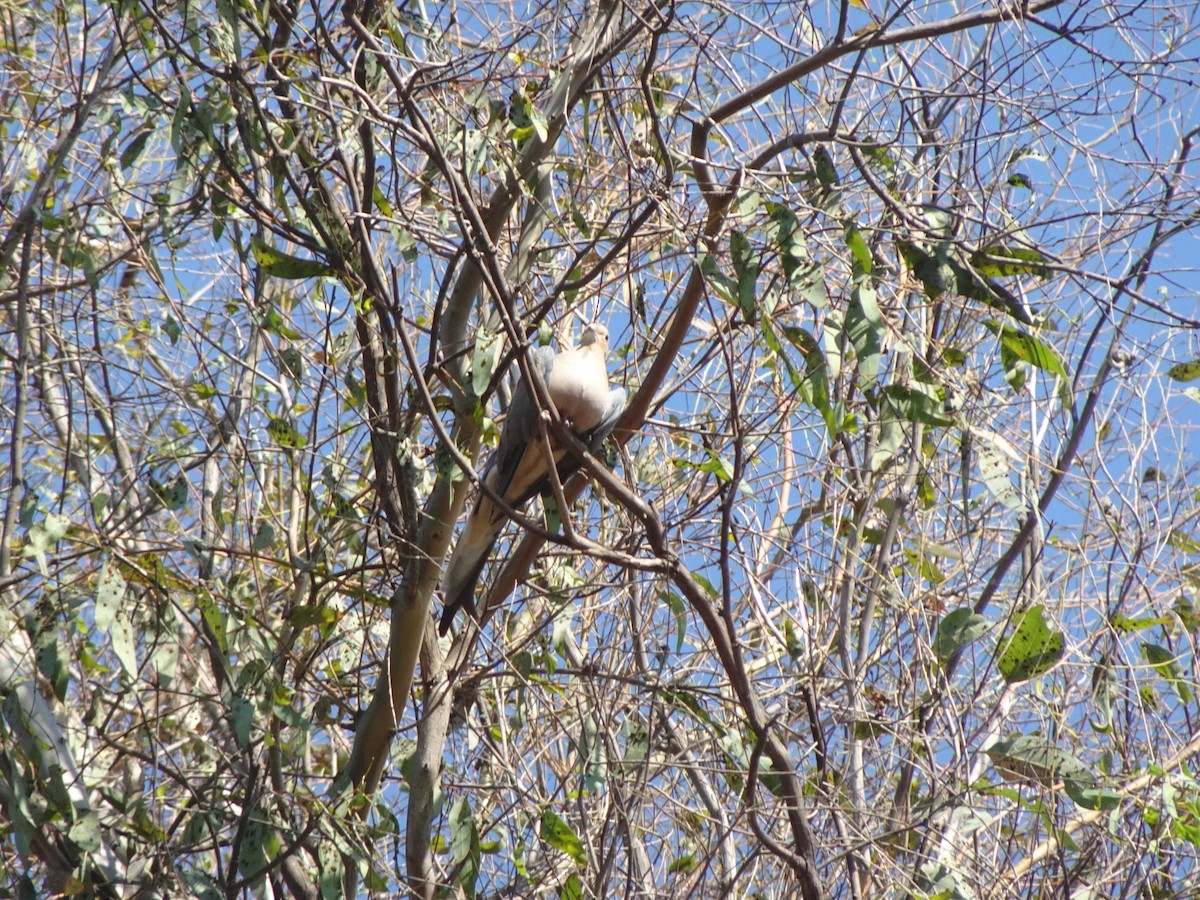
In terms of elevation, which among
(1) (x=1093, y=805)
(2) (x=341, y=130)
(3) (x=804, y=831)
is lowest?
(3) (x=804, y=831)

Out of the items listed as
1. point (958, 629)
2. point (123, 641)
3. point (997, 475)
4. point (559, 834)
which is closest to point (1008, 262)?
point (997, 475)

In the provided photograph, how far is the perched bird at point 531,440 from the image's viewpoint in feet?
12.5

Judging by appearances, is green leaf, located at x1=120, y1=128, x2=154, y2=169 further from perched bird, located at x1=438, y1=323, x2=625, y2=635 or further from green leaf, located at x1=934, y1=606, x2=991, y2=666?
green leaf, located at x1=934, y1=606, x2=991, y2=666

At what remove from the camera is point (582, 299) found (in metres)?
4.41

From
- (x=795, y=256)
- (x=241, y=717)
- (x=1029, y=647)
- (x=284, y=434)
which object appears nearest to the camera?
(x=795, y=256)

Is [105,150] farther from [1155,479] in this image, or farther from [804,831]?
[1155,479]

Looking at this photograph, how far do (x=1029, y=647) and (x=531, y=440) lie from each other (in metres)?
1.62

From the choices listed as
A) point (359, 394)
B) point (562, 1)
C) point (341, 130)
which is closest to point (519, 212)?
point (562, 1)

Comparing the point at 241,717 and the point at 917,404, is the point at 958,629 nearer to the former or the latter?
the point at 917,404

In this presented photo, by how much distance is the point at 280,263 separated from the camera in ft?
10.7

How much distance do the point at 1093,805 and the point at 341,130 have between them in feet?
8.74

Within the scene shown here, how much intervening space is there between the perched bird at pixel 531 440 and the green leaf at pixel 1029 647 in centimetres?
143

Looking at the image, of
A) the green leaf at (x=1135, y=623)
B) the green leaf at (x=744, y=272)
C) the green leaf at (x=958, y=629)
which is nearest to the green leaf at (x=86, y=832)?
the green leaf at (x=744, y=272)

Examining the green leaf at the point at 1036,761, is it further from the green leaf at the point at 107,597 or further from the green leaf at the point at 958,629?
the green leaf at the point at 107,597
